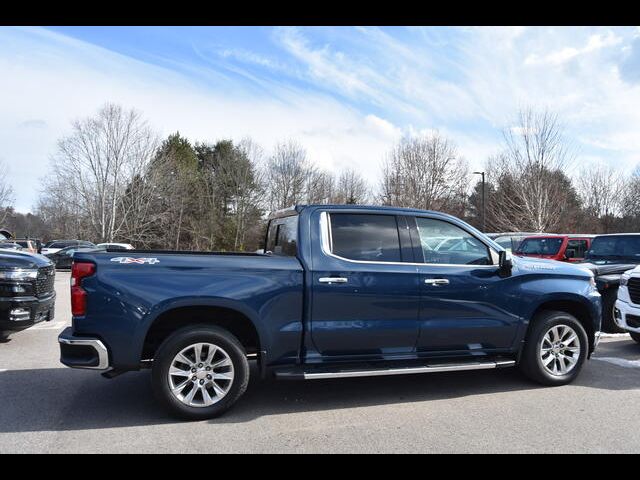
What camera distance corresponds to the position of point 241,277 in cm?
461

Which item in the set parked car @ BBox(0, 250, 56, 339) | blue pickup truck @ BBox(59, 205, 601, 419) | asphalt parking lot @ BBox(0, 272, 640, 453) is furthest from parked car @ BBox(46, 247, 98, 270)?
blue pickup truck @ BBox(59, 205, 601, 419)

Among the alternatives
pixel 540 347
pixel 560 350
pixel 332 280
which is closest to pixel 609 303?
pixel 560 350

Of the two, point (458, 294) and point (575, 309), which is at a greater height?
point (458, 294)

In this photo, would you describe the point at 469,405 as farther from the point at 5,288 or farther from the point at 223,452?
the point at 5,288

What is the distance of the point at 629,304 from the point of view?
759cm

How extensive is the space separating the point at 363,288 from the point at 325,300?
0.40 m

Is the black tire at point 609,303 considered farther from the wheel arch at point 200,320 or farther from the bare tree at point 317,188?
the bare tree at point 317,188

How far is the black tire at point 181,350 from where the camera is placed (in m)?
4.39

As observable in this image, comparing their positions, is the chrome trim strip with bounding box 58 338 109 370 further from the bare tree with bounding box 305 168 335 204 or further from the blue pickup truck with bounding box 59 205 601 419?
the bare tree with bounding box 305 168 335 204

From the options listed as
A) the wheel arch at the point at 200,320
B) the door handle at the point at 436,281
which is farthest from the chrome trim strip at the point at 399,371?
the door handle at the point at 436,281

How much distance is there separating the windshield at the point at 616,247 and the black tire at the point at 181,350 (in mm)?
9184

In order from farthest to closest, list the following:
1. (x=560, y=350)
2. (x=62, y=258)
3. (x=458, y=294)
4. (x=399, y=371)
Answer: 1. (x=62, y=258)
2. (x=560, y=350)
3. (x=458, y=294)
4. (x=399, y=371)

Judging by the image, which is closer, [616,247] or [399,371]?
[399,371]

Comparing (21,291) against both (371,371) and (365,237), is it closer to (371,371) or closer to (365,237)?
(365,237)
